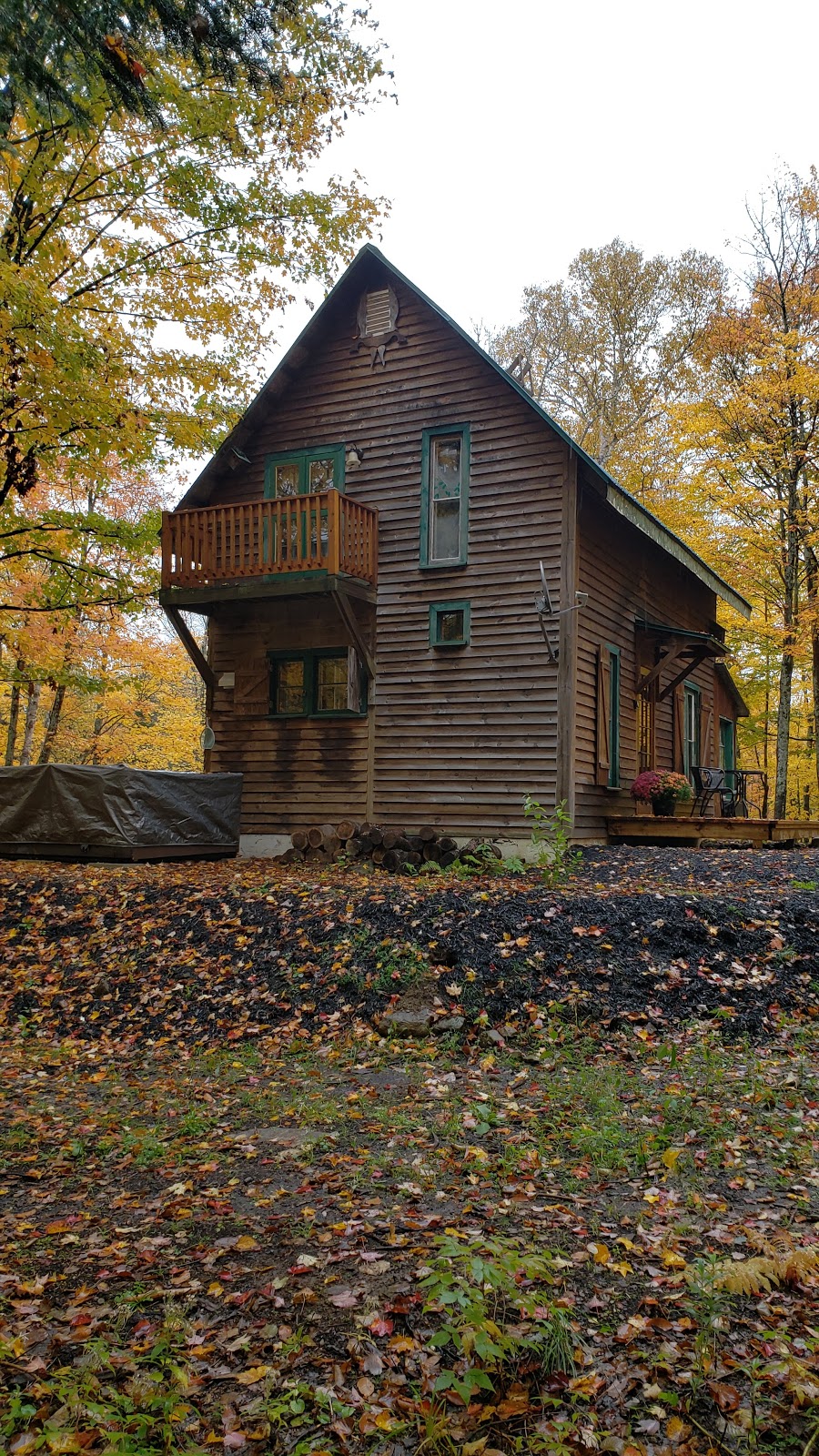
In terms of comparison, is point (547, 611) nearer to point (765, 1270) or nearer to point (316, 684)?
point (316, 684)

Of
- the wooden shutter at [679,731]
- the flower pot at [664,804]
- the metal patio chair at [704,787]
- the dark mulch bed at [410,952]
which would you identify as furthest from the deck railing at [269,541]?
the wooden shutter at [679,731]

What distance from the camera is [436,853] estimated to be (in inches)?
503

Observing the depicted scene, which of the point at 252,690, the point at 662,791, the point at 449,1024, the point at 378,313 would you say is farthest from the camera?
the point at 252,690

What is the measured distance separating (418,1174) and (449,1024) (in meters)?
2.54

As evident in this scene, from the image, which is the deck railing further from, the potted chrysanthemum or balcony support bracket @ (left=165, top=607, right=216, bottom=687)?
the potted chrysanthemum

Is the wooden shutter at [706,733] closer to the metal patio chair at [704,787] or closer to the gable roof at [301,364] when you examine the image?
the metal patio chair at [704,787]

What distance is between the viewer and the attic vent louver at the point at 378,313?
14.3 m

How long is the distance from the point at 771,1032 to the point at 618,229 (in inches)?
900

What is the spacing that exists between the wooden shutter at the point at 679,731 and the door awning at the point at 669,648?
0.85 meters

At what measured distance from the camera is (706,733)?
20.4 m

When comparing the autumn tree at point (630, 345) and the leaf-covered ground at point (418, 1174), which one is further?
the autumn tree at point (630, 345)

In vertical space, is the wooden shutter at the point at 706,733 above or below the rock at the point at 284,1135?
above

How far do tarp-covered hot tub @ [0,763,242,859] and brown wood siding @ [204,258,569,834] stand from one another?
1698 mm

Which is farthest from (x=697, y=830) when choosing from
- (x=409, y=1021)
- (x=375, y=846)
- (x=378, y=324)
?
(x=378, y=324)
